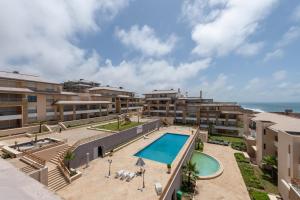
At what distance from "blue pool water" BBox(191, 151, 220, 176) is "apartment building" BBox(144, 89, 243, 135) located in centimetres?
2217

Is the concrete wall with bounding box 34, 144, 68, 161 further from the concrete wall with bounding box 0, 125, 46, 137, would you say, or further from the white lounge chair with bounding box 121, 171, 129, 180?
the concrete wall with bounding box 0, 125, 46, 137

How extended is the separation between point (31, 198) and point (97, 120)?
41047 mm

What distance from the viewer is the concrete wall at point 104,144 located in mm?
21220

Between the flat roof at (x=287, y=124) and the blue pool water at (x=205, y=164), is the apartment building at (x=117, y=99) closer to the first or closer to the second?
the blue pool water at (x=205, y=164)

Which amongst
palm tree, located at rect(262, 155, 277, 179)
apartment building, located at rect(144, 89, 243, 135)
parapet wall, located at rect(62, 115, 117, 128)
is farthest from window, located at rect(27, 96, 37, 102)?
palm tree, located at rect(262, 155, 277, 179)

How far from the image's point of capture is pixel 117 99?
2411 inches

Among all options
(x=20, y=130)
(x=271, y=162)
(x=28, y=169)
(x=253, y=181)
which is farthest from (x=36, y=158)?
(x=271, y=162)

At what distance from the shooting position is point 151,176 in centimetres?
1817

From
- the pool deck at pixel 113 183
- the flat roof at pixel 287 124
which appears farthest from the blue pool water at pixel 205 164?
the flat roof at pixel 287 124

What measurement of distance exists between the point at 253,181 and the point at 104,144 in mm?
22664

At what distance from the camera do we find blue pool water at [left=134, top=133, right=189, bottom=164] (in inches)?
1005

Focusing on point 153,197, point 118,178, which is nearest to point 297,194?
point 153,197

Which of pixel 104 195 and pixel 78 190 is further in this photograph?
pixel 78 190

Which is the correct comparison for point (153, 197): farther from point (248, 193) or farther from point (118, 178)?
point (248, 193)
